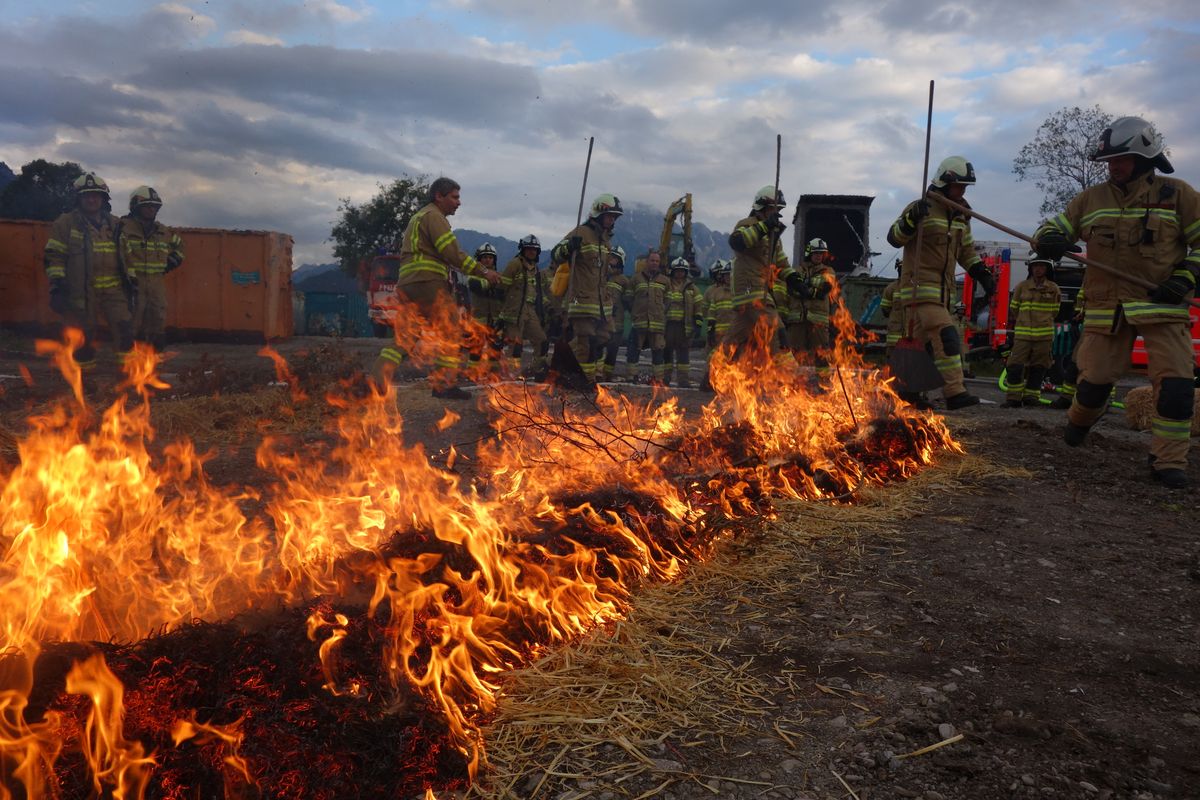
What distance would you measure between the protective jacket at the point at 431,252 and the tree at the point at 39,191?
933 inches

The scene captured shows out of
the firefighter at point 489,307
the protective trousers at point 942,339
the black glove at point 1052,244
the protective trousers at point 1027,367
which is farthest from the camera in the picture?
the firefighter at point 489,307

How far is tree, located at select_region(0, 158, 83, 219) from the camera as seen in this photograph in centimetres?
2597

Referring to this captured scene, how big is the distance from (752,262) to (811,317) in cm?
245

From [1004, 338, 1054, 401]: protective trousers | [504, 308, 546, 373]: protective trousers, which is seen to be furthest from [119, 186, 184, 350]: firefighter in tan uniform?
[1004, 338, 1054, 401]: protective trousers

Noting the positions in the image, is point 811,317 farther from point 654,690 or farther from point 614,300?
point 654,690

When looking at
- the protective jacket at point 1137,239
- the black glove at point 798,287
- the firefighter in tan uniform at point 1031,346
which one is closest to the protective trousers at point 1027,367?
the firefighter in tan uniform at point 1031,346

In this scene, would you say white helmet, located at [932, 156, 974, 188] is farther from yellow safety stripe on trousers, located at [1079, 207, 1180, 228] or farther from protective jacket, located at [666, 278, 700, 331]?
protective jacket, located at [666, 278, 700, 331]

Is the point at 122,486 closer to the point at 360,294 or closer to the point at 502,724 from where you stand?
the point at 502,724

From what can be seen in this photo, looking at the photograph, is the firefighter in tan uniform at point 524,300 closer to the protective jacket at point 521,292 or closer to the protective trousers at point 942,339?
the protective jacket at point 521,292

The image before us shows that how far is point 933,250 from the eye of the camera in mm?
7180

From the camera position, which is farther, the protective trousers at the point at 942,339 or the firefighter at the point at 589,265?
the firefighter at the point at 589,265

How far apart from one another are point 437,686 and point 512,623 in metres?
0.51

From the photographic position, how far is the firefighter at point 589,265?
10.1m

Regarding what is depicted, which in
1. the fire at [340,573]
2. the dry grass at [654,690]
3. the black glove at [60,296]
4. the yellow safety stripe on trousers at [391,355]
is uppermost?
the black glove at [60,296]
